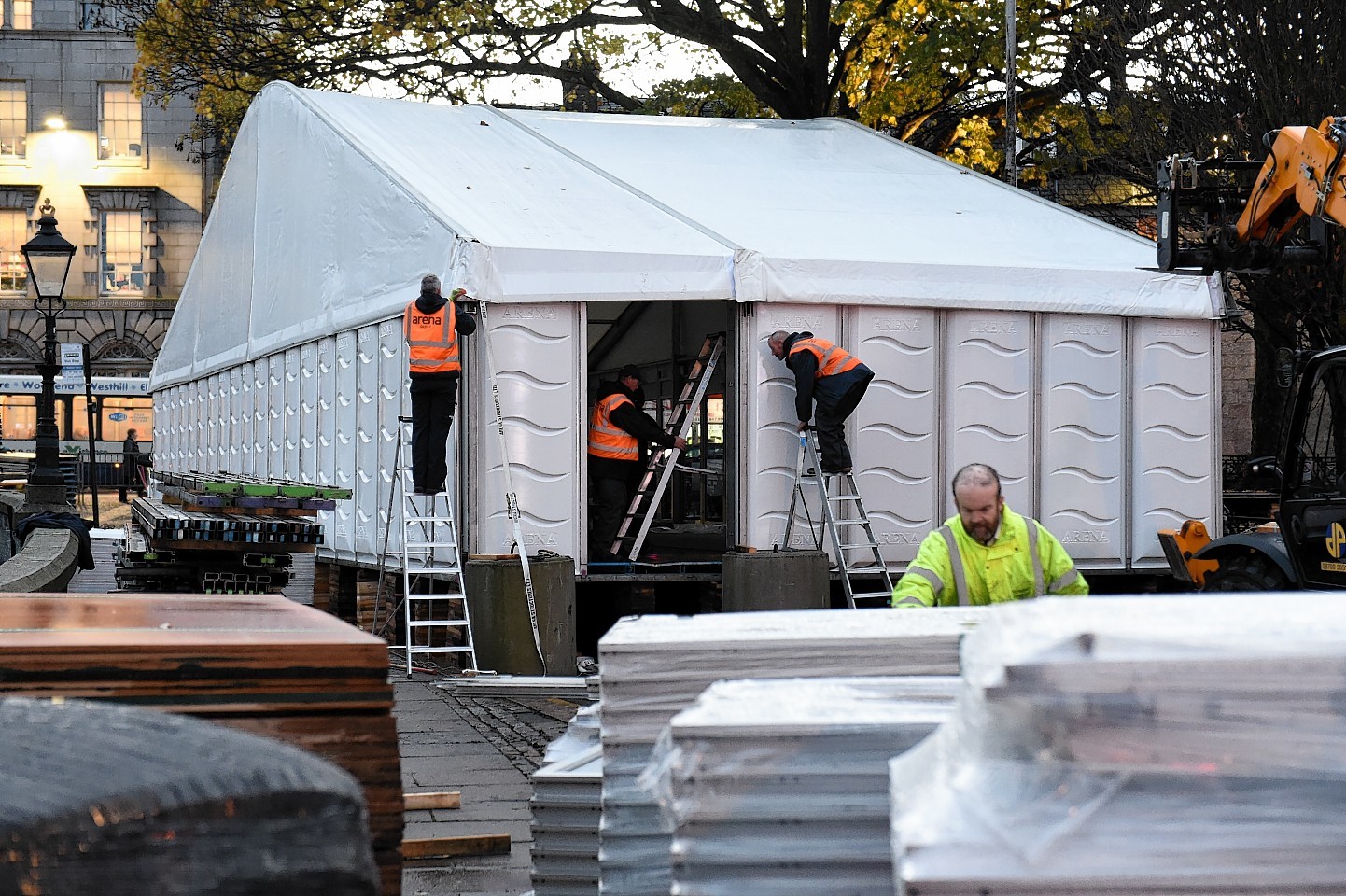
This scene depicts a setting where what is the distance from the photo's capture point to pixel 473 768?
902cm

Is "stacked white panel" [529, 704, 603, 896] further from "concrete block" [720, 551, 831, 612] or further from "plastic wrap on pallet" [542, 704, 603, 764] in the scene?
"concrete block" [720, 551, 831, 612]

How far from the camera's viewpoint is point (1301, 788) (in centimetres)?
259

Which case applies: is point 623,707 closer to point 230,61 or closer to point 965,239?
point 965,239

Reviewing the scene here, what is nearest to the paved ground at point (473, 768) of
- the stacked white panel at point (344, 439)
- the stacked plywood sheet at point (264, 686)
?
the stacked plywood sheet at point (264, 686)

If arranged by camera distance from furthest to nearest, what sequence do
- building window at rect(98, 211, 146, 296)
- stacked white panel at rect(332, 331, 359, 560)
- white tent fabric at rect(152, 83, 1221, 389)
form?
building window at rect(98, 211, 146, 296) → stacked white panel at rect(332, 331, 359, 560) → white tent fabric at rect(152, 83, 1221, 389)

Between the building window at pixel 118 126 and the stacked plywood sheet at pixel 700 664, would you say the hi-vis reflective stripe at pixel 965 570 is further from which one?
the building window at pixel 118 126

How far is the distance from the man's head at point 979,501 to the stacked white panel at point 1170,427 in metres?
8.92

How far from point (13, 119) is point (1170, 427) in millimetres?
48429

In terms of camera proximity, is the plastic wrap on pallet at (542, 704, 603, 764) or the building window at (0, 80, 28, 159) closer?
the plastic wrap on pallet at (542, 704, 603, 764)

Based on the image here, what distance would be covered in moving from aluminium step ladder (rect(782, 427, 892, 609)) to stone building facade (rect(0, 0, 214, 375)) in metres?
44.2

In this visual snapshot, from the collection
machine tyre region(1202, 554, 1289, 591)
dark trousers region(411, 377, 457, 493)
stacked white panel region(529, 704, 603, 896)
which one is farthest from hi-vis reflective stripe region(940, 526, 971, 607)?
dark trousers region(411, 377, 457, 493)

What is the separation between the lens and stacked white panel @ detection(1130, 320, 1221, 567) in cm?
1584

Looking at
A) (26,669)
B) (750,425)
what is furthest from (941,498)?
(26,669)

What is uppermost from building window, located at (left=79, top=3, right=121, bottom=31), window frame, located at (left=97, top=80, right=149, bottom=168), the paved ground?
building window, located at (left=79, top=3, right=121, bottom=31)
